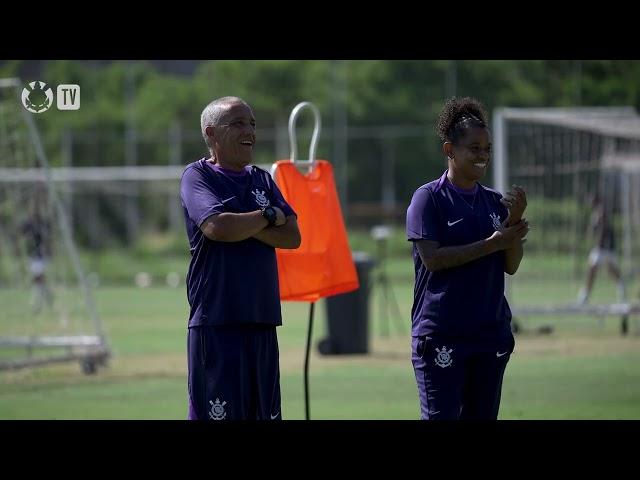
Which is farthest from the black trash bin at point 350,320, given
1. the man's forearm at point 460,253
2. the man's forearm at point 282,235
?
the man's forearm at point 460,253

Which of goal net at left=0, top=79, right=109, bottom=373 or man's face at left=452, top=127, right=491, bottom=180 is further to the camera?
goal net at left=0, top=79, right=109, bottom=373

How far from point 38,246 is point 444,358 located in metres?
10.2

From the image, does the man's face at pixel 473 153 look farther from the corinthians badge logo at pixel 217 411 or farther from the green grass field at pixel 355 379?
the green grass field at pixel 355 379

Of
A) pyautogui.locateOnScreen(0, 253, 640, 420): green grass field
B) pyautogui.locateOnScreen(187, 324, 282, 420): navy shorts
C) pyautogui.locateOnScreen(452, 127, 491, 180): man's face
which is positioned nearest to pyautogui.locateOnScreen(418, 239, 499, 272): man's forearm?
pyautogui.locateOnScreen(452, 127, 491, 180): man's face

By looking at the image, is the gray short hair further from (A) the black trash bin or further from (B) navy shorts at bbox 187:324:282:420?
(A) the black trash bin

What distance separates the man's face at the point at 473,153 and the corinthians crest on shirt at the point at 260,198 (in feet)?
3.28

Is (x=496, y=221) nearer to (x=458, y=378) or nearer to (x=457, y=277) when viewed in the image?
(x=457, y=277)

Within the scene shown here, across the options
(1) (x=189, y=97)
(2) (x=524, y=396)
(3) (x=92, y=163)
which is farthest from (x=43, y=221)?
(1) (x=189, y=97)

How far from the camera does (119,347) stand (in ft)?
60.5

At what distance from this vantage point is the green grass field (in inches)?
452

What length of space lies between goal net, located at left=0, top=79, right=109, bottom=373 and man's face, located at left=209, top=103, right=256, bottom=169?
7.67 metres

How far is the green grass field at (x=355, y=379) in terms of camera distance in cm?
1148
